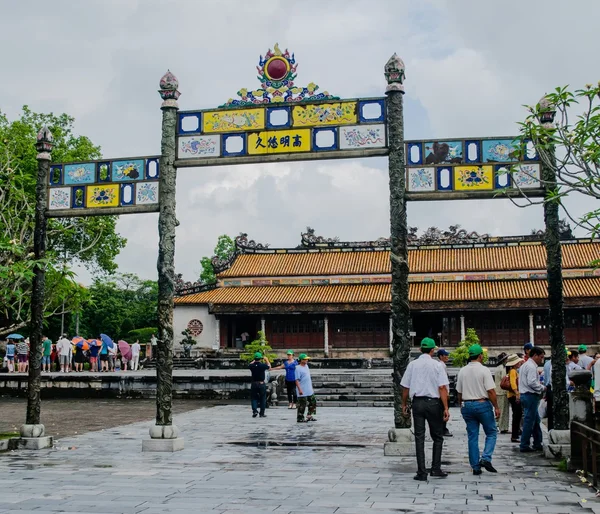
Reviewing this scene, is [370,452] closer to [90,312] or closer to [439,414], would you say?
[439,414]

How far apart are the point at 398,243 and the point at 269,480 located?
13.8 feet

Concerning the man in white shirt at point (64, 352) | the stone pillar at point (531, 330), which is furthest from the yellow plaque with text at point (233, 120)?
the stone pillar at point (531, 330)

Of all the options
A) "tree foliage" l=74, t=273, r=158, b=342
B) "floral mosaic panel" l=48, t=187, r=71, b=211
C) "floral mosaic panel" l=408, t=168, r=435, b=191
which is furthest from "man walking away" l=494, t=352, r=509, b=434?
"tree foliage" l=74, t=273, r=158, b=342

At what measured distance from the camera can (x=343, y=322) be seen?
41.9 m

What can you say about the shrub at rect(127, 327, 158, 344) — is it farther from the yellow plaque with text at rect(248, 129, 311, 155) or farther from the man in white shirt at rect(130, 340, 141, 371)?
the yellow plaque with text at rect(248, 129, 311, 155)

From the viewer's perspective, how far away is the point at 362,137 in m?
11.8

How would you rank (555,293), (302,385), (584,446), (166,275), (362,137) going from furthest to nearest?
1. (302,385)
2. (166,275)
3. (362,137)
4. (555,293)
5. (584,446)

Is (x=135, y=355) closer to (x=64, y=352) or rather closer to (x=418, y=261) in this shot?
(x=64, y=352)

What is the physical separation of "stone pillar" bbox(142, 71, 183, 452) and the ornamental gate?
17 millimetres

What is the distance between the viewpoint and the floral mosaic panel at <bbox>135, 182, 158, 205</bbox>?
41.0 ft

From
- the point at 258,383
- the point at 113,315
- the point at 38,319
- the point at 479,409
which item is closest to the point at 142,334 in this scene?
the point at 113,315

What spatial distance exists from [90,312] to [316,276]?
2201 cm

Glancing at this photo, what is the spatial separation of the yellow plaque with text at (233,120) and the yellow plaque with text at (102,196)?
191 cm

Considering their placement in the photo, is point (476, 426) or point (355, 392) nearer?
point (476, 426)
